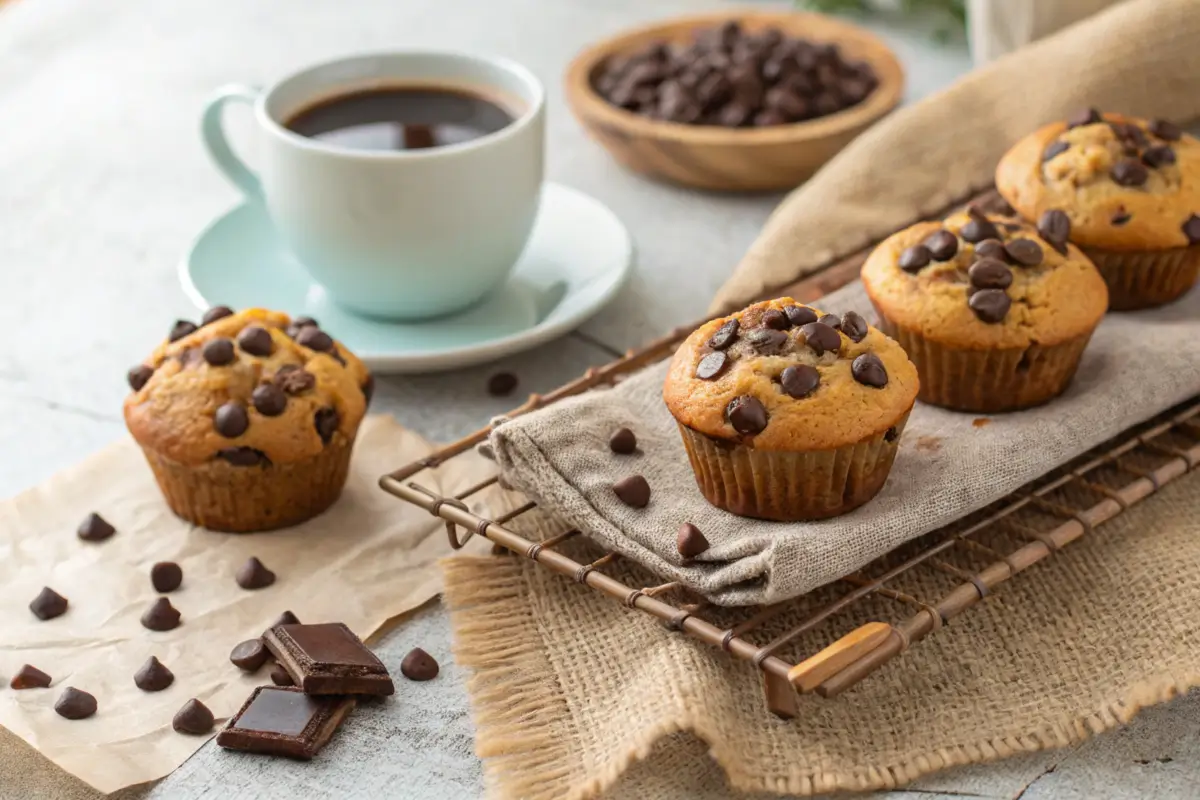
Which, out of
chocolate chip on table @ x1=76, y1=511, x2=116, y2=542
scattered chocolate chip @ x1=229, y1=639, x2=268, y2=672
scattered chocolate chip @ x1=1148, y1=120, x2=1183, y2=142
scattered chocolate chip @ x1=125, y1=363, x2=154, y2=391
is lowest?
chocolate chip on table @ x1=76, y1=511, x2=116, y2=542

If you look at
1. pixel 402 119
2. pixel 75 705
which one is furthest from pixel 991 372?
pixel 75 705

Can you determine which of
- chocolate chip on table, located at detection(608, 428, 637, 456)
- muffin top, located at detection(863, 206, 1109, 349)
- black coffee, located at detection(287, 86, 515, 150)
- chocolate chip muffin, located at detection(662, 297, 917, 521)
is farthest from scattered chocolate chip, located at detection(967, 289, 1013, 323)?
black coffee, located at detection(287, 86, 515, 150)

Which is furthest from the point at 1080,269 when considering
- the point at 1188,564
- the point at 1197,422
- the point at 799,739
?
the point at 799,739

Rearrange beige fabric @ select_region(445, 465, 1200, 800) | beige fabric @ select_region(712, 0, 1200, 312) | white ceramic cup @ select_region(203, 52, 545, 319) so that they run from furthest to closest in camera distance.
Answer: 1. beige fabric @ select_region(712, 0, 1200, 312)
2. white ceramic cup @ select_region(203, 52, 545, 319)
3. beige fabric @ select_region(445, 465, 1200, 800)

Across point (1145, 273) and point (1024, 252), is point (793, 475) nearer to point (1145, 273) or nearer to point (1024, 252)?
point (1024, 252)

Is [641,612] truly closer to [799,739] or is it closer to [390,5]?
[799,739]

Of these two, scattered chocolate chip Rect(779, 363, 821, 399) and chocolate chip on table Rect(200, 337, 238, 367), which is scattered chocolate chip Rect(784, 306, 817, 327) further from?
chocolate chip on table Rect(200, 337, 238, 367)

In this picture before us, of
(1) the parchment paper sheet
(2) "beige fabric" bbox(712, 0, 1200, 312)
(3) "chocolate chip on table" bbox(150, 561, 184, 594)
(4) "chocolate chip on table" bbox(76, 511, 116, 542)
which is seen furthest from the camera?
(2) "beige fabric" bbox(712, 0, 1200, 312)
